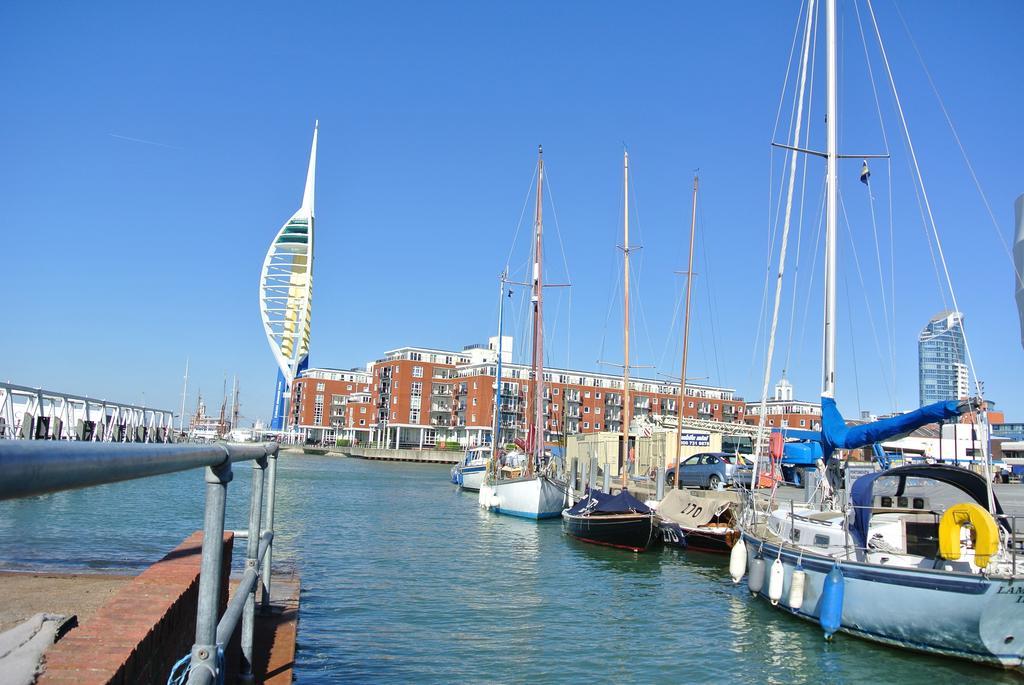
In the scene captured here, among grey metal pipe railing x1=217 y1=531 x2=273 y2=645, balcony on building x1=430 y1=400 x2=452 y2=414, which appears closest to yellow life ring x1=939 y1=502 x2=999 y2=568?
grey metal pipe railing x1=217 y1=531 x2=273 y2=645

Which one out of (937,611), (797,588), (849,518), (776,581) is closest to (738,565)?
(776,581)

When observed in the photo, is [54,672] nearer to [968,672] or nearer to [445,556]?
[968,672]

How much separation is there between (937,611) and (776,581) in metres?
3.54

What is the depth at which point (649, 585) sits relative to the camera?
20.9 metres

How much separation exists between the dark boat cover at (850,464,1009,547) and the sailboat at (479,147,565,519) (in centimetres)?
2235

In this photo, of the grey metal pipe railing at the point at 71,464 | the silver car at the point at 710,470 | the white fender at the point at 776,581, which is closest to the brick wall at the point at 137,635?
the grey metal pipe railing at the point at 71,464

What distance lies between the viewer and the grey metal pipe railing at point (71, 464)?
1409 millimetres

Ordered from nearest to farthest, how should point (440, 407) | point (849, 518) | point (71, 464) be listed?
point (71, 464)
point (849, 518)
point (440, 407)

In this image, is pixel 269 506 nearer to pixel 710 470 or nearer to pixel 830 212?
pixel 830 212

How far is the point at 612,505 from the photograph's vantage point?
2820cm

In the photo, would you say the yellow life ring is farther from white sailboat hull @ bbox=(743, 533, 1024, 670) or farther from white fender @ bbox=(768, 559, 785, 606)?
white fender @ bbox=(768, 559, 785, 606)

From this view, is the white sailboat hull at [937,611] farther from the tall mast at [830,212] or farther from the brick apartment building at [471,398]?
the brick apartment building at [471,398]

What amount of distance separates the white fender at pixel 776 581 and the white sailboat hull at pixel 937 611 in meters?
1.48

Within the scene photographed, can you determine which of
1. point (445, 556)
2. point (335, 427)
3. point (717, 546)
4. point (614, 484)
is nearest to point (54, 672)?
point (445, 556)
